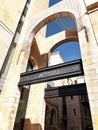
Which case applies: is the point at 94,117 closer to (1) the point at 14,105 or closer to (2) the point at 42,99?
(1) the point at 14,105

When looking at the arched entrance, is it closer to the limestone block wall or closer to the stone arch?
the stone arch

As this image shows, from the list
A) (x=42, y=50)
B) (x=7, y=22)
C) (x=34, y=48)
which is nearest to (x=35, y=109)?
(x=34, y=48)

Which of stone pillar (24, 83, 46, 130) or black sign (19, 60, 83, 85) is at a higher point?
black sign (19, 60, 83, 85)

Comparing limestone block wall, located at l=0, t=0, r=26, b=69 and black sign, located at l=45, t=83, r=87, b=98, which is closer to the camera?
black sign, located at l=45, t=83, r=87, b=98

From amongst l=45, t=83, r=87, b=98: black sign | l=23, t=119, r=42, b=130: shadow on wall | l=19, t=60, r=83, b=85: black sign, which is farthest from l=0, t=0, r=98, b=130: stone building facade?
l=45, t=83, r=87, b=98: black sign

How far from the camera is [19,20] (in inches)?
353

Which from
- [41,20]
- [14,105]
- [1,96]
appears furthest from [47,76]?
[41,20]

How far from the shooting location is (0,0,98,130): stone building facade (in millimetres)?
4613

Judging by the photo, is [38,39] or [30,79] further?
[38,39]

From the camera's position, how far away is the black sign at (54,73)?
16.2ft

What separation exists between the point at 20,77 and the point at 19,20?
4778 millimetres

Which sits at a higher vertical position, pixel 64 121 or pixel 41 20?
pixel 41 20

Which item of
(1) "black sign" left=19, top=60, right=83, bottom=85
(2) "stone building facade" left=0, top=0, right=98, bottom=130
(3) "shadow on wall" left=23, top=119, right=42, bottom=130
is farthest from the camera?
(3) "shadow on wall" left=23, top=119, right=42, bottom=130

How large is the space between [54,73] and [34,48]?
14.7 ft
